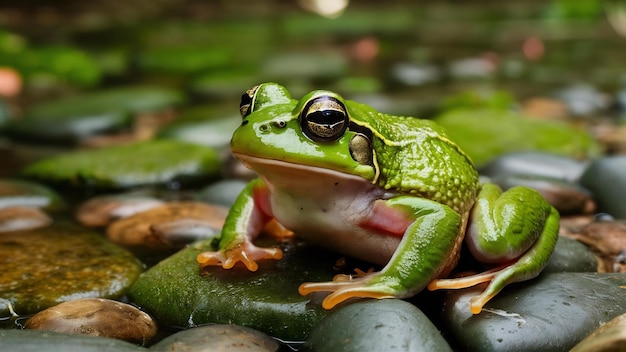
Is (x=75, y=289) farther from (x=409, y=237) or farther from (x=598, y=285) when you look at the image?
(x=598, y=285)

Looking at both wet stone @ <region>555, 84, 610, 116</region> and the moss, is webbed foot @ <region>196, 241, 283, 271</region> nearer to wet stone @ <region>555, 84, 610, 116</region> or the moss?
the moss

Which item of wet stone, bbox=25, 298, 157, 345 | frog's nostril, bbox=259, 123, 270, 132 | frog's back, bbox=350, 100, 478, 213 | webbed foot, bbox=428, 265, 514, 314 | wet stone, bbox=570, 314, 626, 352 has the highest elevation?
frog's nostril, bbox=259, 123, 270, 132

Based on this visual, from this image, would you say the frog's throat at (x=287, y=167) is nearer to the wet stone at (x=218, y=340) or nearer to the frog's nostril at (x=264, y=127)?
the frog's nostril at (x=264, y=127)

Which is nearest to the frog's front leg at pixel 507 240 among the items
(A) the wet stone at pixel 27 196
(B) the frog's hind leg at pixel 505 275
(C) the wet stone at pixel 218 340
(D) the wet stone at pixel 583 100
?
(B) the frog's hind leg at pixel 505 275

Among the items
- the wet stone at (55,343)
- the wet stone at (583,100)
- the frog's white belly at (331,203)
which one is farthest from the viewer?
the wet stone at (583,100)

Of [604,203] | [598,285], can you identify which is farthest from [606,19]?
[598,285]

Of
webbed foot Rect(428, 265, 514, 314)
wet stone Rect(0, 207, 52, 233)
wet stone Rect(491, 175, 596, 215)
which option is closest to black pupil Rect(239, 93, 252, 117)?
webbed foot Rect(428, 265, 514, 314)
